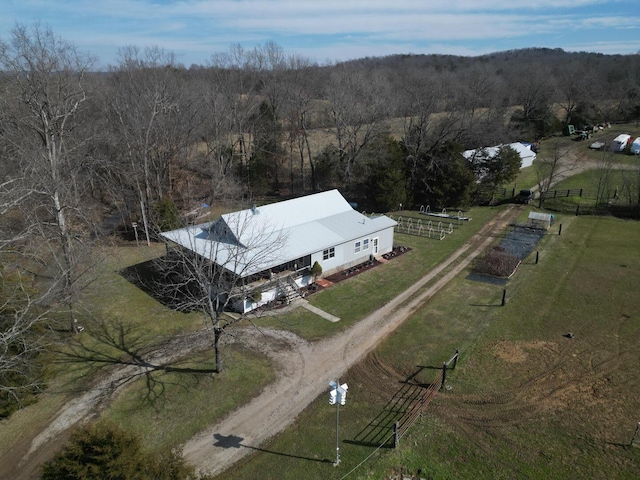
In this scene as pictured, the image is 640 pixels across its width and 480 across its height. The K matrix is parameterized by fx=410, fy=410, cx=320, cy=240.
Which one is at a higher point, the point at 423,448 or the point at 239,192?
the point at 239,192

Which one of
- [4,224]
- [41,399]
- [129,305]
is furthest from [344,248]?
[4,224]

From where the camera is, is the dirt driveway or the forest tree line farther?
the forest tree line

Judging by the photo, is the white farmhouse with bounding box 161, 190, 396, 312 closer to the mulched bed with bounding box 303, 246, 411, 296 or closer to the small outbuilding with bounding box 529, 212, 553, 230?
the mulched bed with bounding box 303, 246, 411, 296

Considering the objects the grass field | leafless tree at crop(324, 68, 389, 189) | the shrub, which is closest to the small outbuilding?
the grass field

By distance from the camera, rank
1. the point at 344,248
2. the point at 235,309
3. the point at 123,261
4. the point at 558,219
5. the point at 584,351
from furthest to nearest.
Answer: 1. the point at 558,219
2. the point at 123,261
3. the point at 344,248
4. the point at 235,309
5. the point at 584,351

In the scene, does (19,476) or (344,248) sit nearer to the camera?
(19,476)

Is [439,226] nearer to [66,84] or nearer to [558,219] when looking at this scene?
[558,219]

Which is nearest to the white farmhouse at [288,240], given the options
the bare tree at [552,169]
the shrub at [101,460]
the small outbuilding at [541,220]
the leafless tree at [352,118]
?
the shrub at [101,460]
